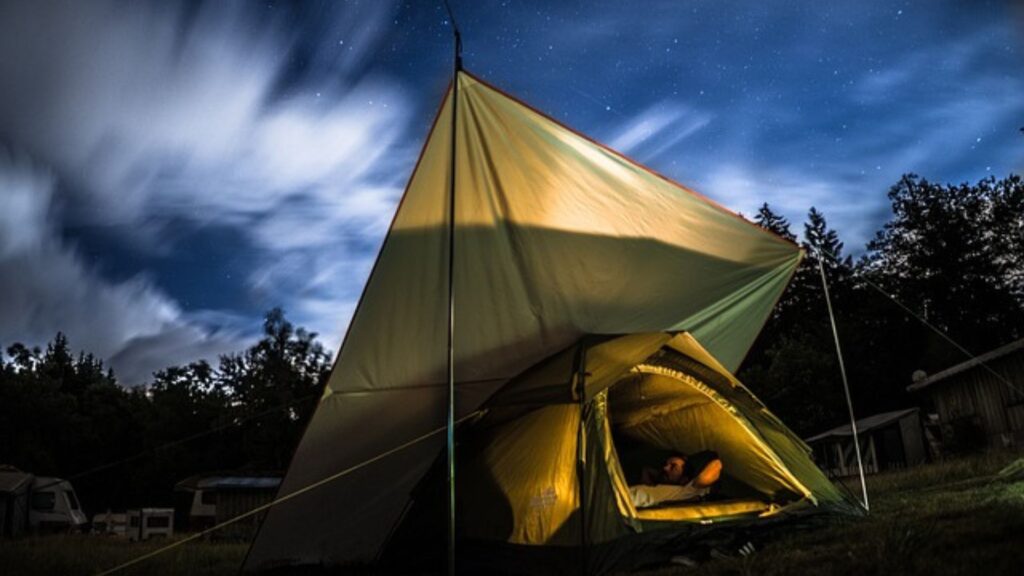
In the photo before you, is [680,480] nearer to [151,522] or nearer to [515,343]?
[515,343]

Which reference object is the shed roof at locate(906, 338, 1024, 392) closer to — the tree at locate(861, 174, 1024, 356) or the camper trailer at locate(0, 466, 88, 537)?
the tree at locate(861, 174, 1024, 356)

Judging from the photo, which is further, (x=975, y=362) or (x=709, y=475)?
(x=975, y=362)

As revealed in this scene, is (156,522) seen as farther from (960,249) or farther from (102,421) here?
(960,249)

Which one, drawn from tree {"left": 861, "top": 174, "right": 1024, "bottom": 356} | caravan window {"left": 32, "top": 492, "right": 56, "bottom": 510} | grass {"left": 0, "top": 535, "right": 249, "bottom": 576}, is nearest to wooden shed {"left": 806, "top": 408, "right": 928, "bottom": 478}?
tree {"left": 861, "top": 174, "right": 1024, "bottom": 356}

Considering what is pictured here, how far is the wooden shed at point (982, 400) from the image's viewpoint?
1812 centimetres

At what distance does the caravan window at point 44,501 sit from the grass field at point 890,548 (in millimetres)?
21626

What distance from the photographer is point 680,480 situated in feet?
22.0

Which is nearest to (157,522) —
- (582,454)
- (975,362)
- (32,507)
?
(32,507)

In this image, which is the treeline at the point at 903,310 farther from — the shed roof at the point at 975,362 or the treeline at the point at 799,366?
the shed roof at the point at 975,362

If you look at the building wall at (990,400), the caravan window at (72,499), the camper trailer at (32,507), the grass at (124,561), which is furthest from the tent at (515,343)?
the caravan window at (72,499)

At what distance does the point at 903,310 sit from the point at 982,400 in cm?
2337

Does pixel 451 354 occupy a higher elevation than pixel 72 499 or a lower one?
higher

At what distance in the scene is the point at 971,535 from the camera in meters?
4.23

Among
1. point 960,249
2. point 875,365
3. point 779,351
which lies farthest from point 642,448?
point 960,249
